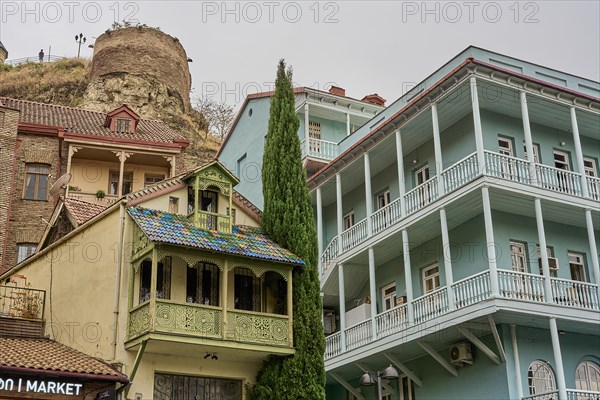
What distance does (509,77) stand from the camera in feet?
74.7

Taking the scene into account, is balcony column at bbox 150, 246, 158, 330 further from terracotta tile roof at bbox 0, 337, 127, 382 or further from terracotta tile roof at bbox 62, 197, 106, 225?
terracotta tile roof at bbox 62, 197, 106, 225

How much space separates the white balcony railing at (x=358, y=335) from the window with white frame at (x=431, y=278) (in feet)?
7.33

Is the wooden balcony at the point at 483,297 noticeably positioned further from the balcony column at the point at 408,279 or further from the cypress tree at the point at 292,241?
the cypress tree at the point at 292,241

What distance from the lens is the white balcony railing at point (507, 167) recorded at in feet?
72.1

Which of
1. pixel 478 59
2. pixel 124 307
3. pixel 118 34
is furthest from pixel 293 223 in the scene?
pixel 118 34

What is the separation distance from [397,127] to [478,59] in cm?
350

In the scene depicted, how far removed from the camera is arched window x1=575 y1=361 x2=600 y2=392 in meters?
22.4

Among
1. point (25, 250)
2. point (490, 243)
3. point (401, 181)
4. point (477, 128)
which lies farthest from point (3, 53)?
point (490, 243)

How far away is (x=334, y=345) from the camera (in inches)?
1037

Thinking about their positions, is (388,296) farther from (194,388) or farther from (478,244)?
(194,388)

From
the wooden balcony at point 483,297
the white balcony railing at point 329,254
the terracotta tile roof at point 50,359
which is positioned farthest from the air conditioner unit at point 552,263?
the terracotta tile roof at point 50,359

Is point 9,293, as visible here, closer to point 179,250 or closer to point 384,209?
point 179,250

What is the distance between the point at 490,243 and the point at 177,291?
867 centimetres

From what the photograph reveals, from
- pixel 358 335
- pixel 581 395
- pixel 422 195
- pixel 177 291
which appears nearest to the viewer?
pixel 177 291
